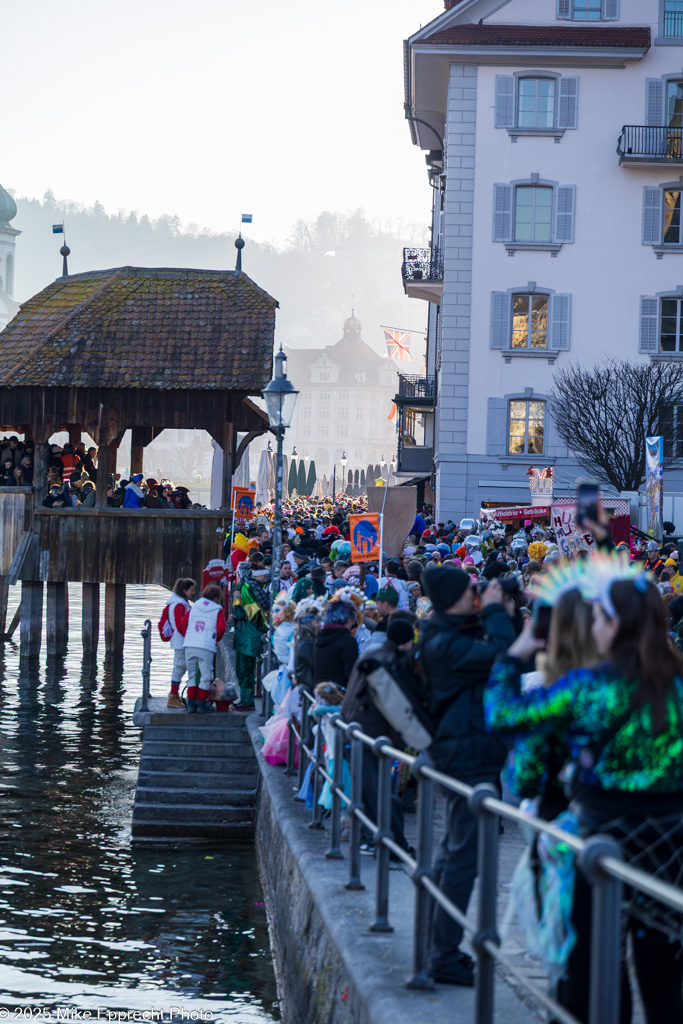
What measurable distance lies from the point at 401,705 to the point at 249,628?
1035cm

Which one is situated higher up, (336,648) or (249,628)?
(336,648)

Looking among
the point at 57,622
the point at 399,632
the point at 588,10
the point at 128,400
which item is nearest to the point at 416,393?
the point at 588,10

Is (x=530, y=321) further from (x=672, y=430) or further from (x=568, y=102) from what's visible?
(x=568, y=102)

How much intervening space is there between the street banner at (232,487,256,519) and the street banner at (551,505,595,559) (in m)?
7.22

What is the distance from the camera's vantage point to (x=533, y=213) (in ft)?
120

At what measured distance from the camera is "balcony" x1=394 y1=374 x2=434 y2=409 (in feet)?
157

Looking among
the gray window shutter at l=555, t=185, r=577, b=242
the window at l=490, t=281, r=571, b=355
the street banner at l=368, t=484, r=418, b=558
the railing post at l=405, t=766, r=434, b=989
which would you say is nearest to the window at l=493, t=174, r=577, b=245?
the gray window shutter at l=555, t=185, r=577, b=242

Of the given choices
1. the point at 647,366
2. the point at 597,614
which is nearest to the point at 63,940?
the point at 597,614

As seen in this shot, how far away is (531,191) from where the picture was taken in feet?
120

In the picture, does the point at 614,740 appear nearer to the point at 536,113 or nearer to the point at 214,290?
the point at 214,290

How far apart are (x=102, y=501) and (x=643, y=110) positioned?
1864 cm

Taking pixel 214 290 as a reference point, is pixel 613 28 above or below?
above

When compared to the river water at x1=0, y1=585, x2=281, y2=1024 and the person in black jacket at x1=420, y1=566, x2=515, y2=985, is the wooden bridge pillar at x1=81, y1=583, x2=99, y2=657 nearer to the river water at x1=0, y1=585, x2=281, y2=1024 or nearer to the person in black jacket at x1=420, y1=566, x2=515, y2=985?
the river water at x1=0, y1=585, x2=281, y2=1024

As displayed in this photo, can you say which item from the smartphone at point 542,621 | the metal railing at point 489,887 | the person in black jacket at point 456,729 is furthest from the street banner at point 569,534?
the smartphone at point 542,621
